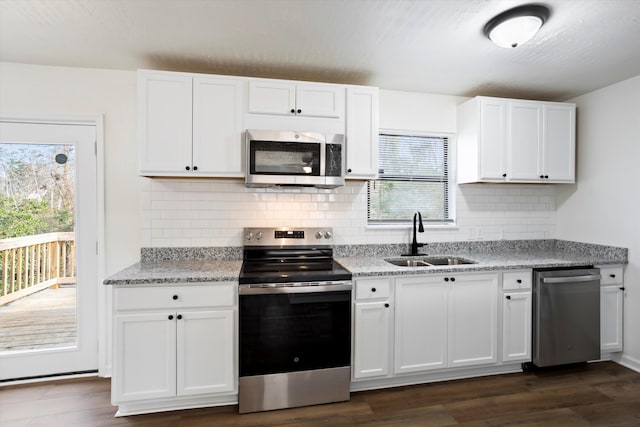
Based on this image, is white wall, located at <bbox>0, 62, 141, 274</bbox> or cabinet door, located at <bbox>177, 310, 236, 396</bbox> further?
white wall, located at <bbox>0, 62, 141, 274</bbox>

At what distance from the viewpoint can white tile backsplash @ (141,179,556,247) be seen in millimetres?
2699

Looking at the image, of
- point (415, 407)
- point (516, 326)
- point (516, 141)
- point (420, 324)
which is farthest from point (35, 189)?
point (516, 141)

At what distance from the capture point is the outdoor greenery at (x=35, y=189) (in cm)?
252

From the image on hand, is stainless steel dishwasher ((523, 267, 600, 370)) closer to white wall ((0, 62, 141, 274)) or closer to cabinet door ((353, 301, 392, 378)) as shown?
cabinet door ((353, 301, 392, 378))

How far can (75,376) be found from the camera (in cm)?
259

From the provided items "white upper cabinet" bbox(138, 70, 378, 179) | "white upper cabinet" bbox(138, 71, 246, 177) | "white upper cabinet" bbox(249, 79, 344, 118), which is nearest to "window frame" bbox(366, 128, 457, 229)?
"white upper cabinet" bbox(138, 70, 378, 179)

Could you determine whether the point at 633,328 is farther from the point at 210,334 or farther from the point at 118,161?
the point at 118,161

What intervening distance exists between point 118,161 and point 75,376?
1738 mm

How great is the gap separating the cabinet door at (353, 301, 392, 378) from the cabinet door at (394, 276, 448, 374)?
0.09m

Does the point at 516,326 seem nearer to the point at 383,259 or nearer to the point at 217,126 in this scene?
the point at 383,259

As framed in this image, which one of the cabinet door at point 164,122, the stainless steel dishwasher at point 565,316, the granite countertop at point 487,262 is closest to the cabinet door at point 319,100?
the cabinet door at point 164,122

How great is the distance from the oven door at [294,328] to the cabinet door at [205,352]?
10cm

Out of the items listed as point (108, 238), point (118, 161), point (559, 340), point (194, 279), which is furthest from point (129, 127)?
point (559, 340)

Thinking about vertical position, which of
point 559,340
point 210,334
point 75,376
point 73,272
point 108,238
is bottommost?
point 75,376
